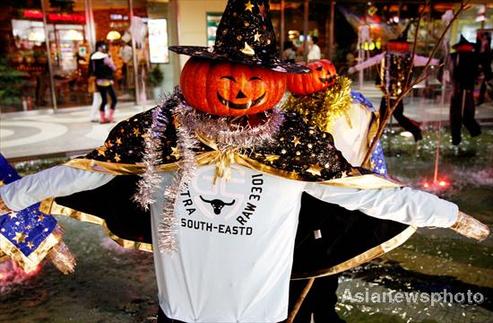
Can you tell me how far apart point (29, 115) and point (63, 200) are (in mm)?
13197

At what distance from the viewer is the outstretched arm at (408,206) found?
192 cm

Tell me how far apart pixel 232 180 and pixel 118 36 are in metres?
14.5

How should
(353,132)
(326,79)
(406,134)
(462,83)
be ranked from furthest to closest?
(406,134) → (462,83) → (326,79) → (353,132)

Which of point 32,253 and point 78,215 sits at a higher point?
point 78,215

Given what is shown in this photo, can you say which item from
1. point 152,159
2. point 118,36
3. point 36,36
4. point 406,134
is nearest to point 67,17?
point 36,36

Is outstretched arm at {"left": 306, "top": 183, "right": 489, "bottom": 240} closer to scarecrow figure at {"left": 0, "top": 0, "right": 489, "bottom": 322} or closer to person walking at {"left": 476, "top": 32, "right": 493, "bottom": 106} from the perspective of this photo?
scarecrow figure at {"left": 0, "top": 0, "right": 489, "bottom": 322}

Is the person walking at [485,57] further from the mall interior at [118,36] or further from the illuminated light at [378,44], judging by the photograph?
the illuminated light at [378,44]

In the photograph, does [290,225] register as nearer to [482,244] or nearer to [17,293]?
[17,293]

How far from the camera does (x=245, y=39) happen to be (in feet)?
6.30

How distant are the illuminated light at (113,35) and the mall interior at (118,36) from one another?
35mm

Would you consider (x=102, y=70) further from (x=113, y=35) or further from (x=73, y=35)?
(x=113, y=35)

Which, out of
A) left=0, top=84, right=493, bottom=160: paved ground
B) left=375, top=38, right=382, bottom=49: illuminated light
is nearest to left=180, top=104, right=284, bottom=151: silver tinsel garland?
left=0, top=84, right=493, bottom=160: paved ground

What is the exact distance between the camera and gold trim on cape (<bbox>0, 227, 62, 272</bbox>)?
7.98 feet

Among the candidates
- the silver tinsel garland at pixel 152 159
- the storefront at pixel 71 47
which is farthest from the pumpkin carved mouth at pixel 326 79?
the storefront at pixel 71 47
